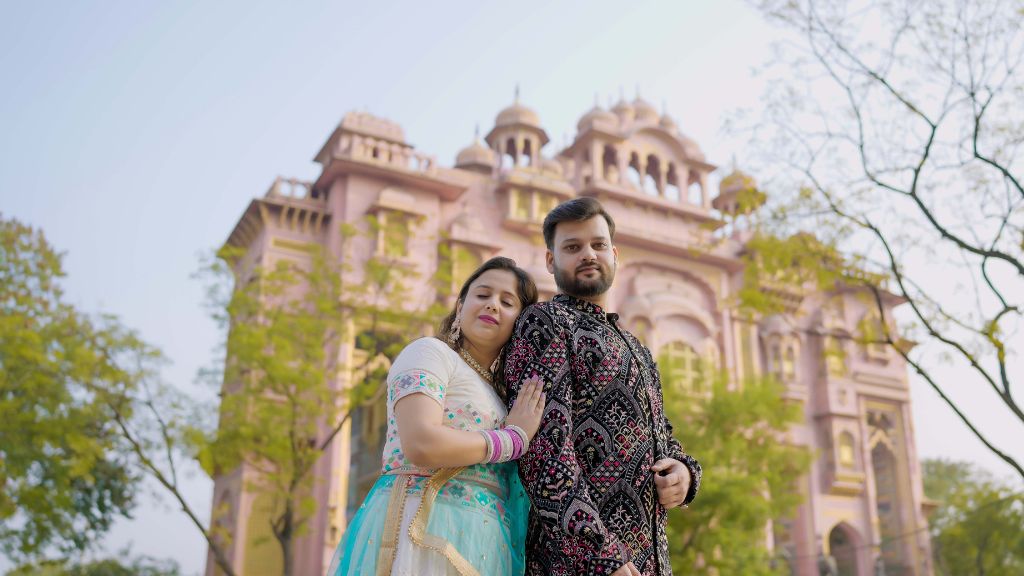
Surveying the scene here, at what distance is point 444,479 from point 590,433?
1.33 ft

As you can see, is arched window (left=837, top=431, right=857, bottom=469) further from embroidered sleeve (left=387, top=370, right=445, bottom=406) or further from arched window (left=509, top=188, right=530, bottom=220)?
embroidered sleeve (left=387, top=370, right=445, bottom=406)

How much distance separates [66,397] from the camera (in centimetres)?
1170

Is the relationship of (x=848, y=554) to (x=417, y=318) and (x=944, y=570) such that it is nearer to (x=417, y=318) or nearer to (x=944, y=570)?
(x=944, y=570)

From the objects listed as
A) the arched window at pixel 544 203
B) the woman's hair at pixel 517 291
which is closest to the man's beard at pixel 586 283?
the woman's hair at pixel 517 291

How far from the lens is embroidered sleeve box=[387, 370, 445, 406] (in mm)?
2385

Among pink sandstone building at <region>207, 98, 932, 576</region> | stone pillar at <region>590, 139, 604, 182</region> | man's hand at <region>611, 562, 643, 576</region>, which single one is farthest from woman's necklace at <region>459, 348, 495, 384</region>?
stone pillar at <region>590, 139, 604, 182</region>

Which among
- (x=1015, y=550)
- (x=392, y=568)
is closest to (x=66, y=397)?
(x=392, y=568)

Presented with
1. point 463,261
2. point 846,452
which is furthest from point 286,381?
point 846,452

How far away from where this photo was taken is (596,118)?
64.4 ft

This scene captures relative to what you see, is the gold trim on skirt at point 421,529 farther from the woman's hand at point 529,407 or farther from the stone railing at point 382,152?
the stone railing at point 382,152

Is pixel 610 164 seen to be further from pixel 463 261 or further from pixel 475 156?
pixel 463 261

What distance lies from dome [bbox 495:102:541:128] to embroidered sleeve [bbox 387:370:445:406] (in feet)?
57.5

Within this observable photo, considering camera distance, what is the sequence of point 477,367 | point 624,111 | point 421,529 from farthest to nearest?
point 624,111
point 477,367
point 421,529

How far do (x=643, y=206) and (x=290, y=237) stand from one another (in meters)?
7.34
